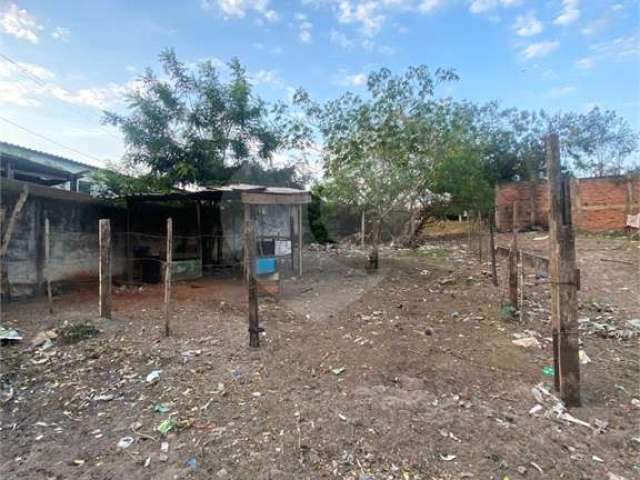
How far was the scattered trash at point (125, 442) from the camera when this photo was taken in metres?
2.51

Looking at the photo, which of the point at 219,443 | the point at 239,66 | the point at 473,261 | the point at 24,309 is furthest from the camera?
the point at 239,66

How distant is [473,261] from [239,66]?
888 centimetres

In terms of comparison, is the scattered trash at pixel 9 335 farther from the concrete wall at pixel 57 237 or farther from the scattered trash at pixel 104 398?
the concrete wall at pixel 57 237

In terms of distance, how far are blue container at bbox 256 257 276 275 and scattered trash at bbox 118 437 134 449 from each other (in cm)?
499

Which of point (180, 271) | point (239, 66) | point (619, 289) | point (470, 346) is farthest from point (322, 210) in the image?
point (470, 346)

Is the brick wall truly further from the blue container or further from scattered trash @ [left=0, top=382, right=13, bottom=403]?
scattered trash @ [left=0, top=382, right=13, bottom=403]

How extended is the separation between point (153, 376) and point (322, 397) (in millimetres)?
1657

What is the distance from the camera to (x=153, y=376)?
11.5 ft

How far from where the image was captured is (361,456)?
2.34 meters

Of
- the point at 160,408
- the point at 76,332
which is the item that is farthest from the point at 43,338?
the point at 160,408

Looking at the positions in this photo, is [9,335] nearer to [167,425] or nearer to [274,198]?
[167,425]

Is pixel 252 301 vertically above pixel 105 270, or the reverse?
pixel 105 270

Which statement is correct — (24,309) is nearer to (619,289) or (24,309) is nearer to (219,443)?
(219,443)

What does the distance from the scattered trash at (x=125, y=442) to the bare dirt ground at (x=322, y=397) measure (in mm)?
42
